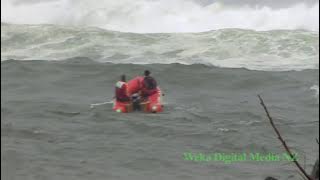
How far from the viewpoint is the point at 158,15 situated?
3394 cm

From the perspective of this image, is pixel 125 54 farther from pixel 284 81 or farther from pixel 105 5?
pixel 105 5

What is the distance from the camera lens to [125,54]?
22.5 metres

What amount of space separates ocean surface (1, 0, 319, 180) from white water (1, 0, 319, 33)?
30 centimetres

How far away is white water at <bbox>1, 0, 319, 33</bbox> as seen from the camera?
103 ft

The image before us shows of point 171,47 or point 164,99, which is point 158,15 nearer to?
point 171,47

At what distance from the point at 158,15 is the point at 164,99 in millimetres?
19781

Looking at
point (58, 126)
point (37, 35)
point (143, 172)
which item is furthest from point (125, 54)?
point (143, 172)

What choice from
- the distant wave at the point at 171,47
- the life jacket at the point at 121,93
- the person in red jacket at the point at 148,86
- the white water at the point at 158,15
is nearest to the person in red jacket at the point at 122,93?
the life jacket at the point at 121,93

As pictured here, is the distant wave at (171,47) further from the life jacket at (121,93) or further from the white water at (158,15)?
the life jacket at (121,93)

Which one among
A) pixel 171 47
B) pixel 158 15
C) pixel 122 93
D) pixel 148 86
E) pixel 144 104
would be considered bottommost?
pixel 144 104

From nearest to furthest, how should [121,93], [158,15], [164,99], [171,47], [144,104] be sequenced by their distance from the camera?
[121,93] → [144,104] → [164,99] → [171,47] → [158,15]

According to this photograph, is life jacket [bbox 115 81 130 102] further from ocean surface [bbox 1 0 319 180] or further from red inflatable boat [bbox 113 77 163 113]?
ocean surface [bbox 1 0 319 180]

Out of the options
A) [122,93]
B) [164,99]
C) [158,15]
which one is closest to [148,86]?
[122,93]

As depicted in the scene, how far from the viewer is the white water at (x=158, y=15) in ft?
103
